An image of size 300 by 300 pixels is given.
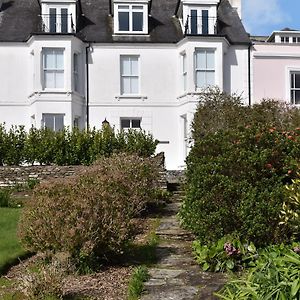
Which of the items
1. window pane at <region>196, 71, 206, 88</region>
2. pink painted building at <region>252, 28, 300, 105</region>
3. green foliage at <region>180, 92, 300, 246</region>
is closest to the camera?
green foliage at <region>180, 92, 300, 246</region>

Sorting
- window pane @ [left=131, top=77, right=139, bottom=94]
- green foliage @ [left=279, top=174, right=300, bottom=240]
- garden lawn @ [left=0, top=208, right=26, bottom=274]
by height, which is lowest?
garden lawn @ [left=0, top=208, right=26, bottom=274]

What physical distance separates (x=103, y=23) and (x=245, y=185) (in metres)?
21.0

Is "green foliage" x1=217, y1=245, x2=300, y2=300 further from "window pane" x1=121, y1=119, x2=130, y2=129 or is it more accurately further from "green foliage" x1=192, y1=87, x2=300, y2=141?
"window pane" x1=121, y1=119, x2=130, y2=129

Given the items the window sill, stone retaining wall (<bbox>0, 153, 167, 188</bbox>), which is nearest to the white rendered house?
the window sill

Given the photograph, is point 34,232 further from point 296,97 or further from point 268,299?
point 296,97

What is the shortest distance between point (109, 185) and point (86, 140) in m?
10.7

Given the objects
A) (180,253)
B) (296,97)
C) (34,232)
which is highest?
(296,97)

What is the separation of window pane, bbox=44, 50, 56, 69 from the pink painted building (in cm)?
1028

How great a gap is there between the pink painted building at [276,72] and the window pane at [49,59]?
10.3 metres

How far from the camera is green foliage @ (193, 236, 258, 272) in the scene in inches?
319

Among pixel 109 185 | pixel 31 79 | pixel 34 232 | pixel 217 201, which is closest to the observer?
pixel 34 232

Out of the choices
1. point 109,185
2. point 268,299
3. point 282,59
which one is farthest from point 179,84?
point 268,299

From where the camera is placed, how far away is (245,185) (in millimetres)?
8609

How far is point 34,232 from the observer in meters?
8.02
